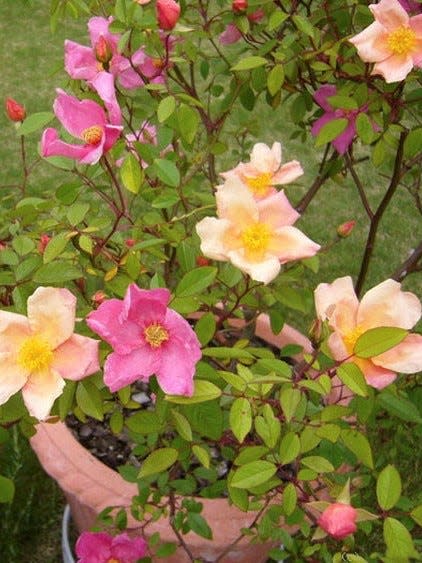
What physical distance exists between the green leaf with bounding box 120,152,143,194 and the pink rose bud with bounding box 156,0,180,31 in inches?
7.4

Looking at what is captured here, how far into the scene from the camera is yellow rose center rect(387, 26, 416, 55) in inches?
42.6

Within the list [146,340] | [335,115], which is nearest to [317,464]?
[146,340]

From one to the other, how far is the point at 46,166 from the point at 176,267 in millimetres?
1789

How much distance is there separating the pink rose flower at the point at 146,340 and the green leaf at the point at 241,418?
0.22ft

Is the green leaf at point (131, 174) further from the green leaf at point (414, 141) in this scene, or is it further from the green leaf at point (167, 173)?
the green leaf at point (414, 141)

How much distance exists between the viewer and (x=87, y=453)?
155 cm

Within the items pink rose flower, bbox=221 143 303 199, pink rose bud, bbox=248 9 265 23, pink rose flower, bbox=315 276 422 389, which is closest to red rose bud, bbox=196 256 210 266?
pink rose flower, bbox=221 143 303 199

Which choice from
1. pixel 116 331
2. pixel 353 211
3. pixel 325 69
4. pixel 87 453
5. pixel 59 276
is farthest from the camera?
pixel 353 211

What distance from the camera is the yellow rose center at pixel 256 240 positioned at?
0.86m

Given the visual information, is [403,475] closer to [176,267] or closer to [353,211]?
[176,267]

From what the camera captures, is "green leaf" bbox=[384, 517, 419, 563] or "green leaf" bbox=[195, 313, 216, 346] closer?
"green leaf" bbox=[384, 517, 419, 563]

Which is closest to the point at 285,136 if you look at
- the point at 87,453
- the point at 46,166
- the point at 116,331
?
the point at 46,166

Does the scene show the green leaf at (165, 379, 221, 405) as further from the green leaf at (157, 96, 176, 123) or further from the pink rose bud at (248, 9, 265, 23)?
the pink rose bud at (248, 9, 265, 23)

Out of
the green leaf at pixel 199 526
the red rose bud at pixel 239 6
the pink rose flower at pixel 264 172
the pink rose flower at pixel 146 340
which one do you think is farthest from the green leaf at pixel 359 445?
the red rose bud at pixel 239 6
